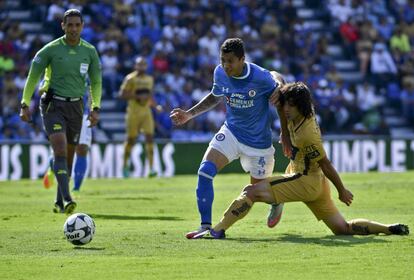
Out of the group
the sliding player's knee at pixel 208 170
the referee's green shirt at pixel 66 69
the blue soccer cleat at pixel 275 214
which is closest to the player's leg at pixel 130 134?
→ the referee's green shirt at pixel 66 69

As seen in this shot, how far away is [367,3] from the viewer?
128 ft

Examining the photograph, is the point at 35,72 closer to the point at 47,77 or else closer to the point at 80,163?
the point at 47,77

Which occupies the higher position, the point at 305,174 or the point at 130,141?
the point at 305,174

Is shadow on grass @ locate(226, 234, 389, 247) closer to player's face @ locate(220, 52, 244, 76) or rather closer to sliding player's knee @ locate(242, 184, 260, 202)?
sliding player's knee @ locate(242, 184, 260, 202)

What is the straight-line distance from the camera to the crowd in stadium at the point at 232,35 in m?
31.6

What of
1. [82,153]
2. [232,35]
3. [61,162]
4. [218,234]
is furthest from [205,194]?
[232,35]

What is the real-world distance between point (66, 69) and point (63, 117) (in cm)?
72

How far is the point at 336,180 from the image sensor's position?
11.8 meters

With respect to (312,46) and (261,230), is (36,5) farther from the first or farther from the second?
(261,230)

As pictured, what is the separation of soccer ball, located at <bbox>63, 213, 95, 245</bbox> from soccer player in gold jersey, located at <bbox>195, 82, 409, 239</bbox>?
146cm

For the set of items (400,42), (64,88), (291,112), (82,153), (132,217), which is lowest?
(132,217)

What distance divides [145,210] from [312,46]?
20107 mm

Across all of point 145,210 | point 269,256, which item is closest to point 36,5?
point 145,210

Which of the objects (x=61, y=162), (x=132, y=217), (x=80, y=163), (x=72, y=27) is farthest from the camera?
(x=80, y=163)
